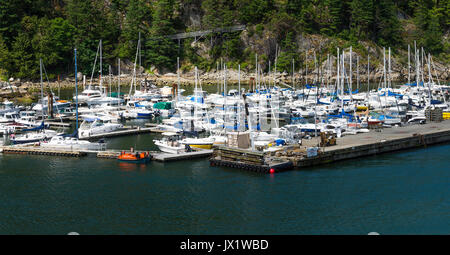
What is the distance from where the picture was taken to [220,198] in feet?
133

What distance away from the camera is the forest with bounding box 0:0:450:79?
367 feet

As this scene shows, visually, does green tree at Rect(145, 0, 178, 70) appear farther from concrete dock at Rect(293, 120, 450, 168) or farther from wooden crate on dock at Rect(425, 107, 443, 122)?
concrete dock at Rect(293, 120, 450, 168)

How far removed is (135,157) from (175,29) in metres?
75.2

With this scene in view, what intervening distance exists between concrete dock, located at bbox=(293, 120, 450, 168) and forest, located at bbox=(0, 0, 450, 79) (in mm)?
55557

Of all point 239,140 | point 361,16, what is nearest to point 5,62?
point 361,16

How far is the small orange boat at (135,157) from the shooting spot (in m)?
50.0

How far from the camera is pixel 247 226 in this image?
35.5 metres

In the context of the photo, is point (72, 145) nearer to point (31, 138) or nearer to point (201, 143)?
point (31, 138)

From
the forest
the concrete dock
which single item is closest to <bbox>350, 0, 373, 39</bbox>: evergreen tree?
the forest

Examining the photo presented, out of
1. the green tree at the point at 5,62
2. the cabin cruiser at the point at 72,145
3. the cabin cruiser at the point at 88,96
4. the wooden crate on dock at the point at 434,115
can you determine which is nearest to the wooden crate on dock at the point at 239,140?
the cabin cruiser at the point at 72,145

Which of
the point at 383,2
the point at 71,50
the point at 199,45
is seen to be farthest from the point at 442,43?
the point at 71,50

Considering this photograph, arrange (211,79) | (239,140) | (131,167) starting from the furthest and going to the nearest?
1. (211,79)
2. (239,140)
3. (131,167)

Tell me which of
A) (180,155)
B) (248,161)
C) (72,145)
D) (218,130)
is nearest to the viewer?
(248,161)
